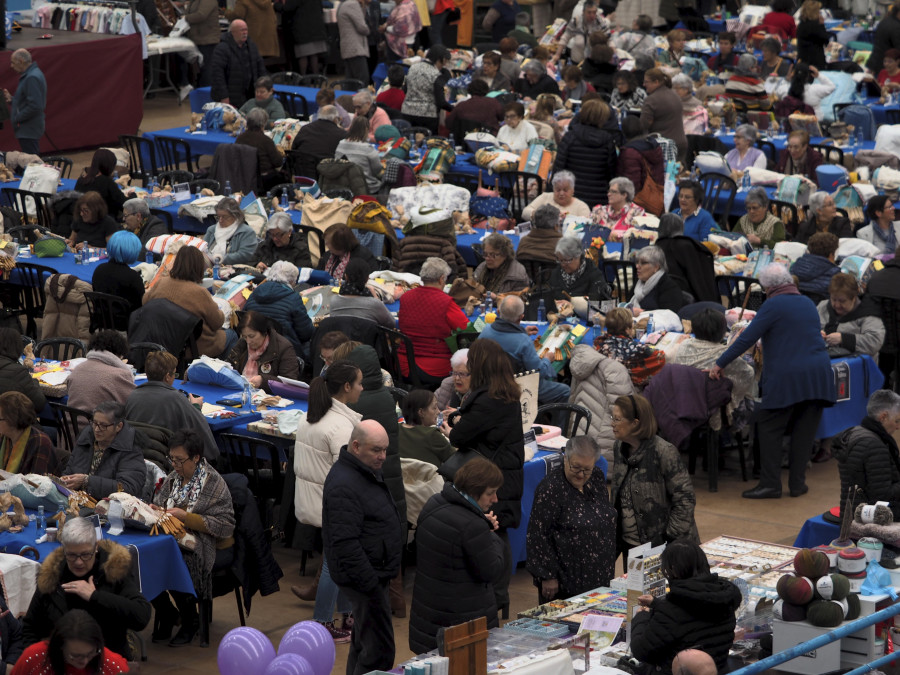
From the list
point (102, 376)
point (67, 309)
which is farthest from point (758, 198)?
point (102, 376)

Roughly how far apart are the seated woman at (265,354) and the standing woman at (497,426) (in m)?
2.13

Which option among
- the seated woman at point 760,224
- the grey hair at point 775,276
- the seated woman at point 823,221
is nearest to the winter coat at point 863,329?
the grey hair at point 775,276

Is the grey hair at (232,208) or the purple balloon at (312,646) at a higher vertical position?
the grey hair at (232,208)

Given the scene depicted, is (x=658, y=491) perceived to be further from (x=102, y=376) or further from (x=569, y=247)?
(x=569, y=247)

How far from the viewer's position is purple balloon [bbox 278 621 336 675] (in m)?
5.53

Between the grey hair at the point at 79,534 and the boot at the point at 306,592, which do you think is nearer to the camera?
the grey hair at the point at 79,534

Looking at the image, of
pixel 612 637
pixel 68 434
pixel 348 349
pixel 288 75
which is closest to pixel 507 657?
pixel 612 637

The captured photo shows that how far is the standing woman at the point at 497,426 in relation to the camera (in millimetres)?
7484

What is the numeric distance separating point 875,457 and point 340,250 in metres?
4.69

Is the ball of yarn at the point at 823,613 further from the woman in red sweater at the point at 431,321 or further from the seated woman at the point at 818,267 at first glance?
the seated woman at the point at 818,267

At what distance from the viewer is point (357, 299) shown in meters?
9.73

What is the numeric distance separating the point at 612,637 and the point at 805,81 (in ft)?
37.4

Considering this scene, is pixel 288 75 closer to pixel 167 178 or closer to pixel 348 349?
pixel 167 178

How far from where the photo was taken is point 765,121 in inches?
615
